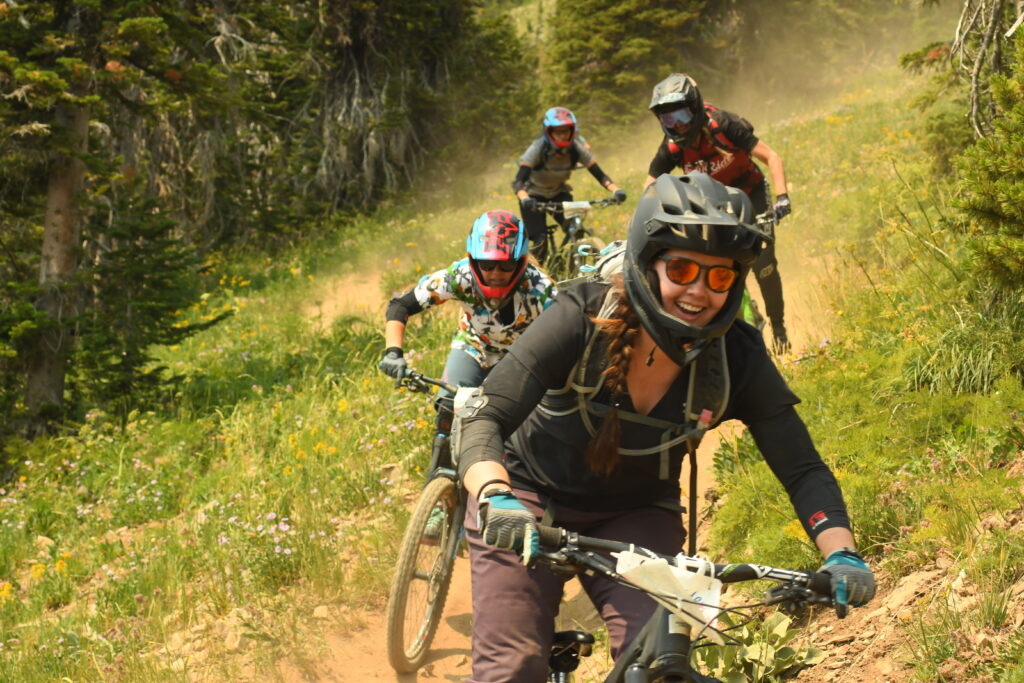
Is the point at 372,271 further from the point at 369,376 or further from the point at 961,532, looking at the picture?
the point at 961,532

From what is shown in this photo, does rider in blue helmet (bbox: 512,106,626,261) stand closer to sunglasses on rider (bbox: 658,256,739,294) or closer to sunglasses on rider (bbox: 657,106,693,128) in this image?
sunglasses on rider (bbox: 657,106,693,128)

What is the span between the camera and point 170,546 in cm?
699

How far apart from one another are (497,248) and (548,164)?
580 centimetres

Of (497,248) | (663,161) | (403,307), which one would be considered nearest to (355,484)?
(403,307)

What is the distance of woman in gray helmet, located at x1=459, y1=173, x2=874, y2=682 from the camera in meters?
2.87

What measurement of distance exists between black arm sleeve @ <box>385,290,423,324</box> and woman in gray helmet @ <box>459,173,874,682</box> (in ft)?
Answer: 8.37

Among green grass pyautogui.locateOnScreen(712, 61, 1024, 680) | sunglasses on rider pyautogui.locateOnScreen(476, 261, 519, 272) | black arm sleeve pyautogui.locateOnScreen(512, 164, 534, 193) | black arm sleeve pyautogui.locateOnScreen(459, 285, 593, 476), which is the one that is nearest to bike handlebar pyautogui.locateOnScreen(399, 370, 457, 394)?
sunglasses on rider pyautogui.locateOnScreen(476, 261, 519, 272)

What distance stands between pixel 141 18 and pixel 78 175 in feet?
7.37

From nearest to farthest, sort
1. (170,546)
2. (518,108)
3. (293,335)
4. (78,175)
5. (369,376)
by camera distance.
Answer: (170,546) < (369,376) < (78,175) < (293,335) < (518,108)

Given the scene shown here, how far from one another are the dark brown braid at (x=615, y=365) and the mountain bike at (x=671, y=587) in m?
0.47

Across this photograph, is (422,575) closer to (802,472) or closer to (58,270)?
(802,472)

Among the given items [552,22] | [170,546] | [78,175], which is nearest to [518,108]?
[552,22]

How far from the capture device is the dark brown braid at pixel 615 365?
3027 mm

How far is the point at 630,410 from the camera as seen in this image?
3125mm
